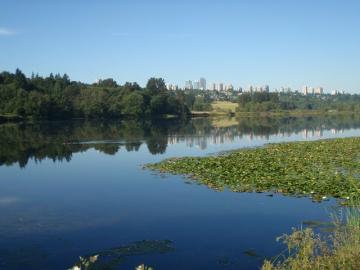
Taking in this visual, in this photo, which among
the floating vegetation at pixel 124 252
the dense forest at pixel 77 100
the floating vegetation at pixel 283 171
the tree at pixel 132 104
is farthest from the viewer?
the tree at pixel 132 104

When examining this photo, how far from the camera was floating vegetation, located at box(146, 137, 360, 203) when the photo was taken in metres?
20.1

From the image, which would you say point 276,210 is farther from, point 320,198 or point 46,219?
point 46,219

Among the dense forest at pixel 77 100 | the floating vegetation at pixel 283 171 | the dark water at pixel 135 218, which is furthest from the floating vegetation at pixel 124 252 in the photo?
the dense forest at pixel 77 100

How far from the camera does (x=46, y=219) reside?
16.6 metres

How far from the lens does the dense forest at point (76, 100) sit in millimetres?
97750

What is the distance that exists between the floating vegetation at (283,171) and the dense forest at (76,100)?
7485 cm

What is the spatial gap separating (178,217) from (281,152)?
20049 mm

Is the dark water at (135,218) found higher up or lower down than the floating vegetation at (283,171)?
lower down

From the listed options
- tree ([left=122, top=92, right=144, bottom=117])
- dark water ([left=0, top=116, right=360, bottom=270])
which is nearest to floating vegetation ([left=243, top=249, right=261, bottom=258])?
dark water ([left=0, top=116, right=360, bottom=270])

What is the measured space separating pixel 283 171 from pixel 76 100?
97981 mm

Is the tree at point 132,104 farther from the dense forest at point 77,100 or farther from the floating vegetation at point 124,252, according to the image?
the floating vegetation at point 124,252

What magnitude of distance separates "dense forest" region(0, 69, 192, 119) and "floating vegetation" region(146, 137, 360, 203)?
246 ft

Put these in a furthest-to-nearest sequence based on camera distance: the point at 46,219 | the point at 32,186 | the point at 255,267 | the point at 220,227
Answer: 1. the point at 32,186
2. the point at 46,219
3. the point at 220,227
4. the point at 255,267

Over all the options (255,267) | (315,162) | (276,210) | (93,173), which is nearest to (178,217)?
(276,210)
